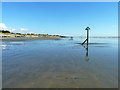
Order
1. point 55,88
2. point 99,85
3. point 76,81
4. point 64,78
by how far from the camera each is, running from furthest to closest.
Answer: point 64,78 < point 76,81 < point 99,85 < point 55,88

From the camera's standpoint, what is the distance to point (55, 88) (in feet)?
11.5

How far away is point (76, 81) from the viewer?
4.07 m

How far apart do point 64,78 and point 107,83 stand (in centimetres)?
209

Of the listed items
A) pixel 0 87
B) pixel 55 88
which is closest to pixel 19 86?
pixel 0 87

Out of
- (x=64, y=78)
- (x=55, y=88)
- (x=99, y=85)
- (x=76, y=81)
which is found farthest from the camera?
(x=64, y=78)

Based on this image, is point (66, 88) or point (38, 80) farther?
point (38, 80)

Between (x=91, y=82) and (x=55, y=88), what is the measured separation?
1.80 meters

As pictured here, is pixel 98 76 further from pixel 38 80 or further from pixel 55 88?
pixel 38 80

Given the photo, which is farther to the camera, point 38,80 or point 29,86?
point 38,80

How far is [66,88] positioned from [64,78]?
0.83 m

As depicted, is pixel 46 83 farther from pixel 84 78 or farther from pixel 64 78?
pixel 84 78

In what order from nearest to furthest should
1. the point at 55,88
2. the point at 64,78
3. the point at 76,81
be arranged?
the point at 55,88
the point at 76,81
the point at 64,78

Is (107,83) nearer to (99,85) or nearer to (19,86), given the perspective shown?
(99,85)

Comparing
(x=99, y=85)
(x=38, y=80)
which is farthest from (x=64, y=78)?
(x=99, y=85)
